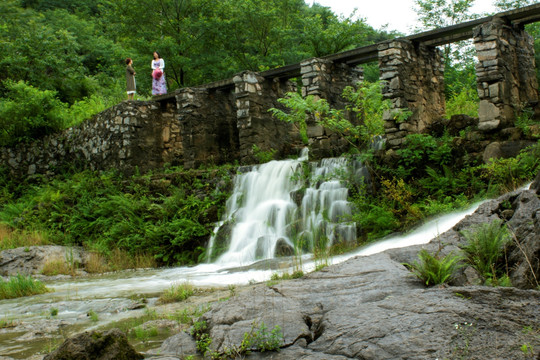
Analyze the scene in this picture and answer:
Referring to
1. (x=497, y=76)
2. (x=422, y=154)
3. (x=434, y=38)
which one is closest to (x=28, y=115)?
(x=434, y=38)

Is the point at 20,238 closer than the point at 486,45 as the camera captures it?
No

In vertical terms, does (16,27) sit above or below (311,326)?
above

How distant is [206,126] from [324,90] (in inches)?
175

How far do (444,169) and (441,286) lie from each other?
286 inches

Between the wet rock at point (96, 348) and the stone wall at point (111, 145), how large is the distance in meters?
13.4

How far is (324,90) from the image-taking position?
47.9 feet

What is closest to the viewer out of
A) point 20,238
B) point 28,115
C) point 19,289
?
point 19,289

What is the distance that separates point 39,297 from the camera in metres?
7.92

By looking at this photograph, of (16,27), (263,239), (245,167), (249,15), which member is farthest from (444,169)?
(16,27)

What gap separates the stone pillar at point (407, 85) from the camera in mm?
12375

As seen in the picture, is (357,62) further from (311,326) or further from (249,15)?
(311,326)

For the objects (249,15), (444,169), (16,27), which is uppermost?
(16,27)

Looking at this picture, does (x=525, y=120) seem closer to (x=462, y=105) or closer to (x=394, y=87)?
(x=394, y=87)

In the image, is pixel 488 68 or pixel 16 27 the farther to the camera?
pixel 16 27
